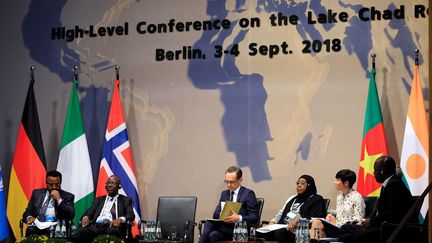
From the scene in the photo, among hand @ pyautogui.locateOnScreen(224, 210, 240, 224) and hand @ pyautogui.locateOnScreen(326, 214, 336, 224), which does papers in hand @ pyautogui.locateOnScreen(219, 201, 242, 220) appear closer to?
hand @ pyautogui.locateOnScreen(224, 210, 240, 224)

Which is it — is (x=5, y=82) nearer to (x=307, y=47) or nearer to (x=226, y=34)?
(x=226, y=34)

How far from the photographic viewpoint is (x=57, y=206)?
8344mm

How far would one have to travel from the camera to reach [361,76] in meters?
8.72

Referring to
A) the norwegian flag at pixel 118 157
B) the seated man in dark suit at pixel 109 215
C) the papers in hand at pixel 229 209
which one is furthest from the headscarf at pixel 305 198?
the norwegian flag at pixel 118 157

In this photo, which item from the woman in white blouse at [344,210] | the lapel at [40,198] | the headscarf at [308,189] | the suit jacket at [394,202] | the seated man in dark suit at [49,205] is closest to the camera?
the suit jacket at [394,202]

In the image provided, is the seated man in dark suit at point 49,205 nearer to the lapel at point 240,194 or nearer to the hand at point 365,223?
the lapel at point 240,194

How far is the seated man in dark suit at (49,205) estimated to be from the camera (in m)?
8.29

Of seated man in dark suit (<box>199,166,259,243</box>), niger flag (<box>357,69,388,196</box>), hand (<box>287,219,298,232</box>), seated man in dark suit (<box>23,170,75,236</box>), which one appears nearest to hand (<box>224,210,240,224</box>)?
seated man in dark suit (<box>199,166,259,243</box>)

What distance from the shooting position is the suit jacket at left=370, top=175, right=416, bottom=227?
6418 mm

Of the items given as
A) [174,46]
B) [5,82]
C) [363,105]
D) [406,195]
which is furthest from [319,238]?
[5,82]

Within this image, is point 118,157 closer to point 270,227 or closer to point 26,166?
point 26,166

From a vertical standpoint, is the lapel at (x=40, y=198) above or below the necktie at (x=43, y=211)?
above

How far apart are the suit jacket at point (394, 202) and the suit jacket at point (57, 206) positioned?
10.9ft

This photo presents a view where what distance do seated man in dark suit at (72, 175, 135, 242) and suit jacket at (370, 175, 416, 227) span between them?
2756 millimetres
